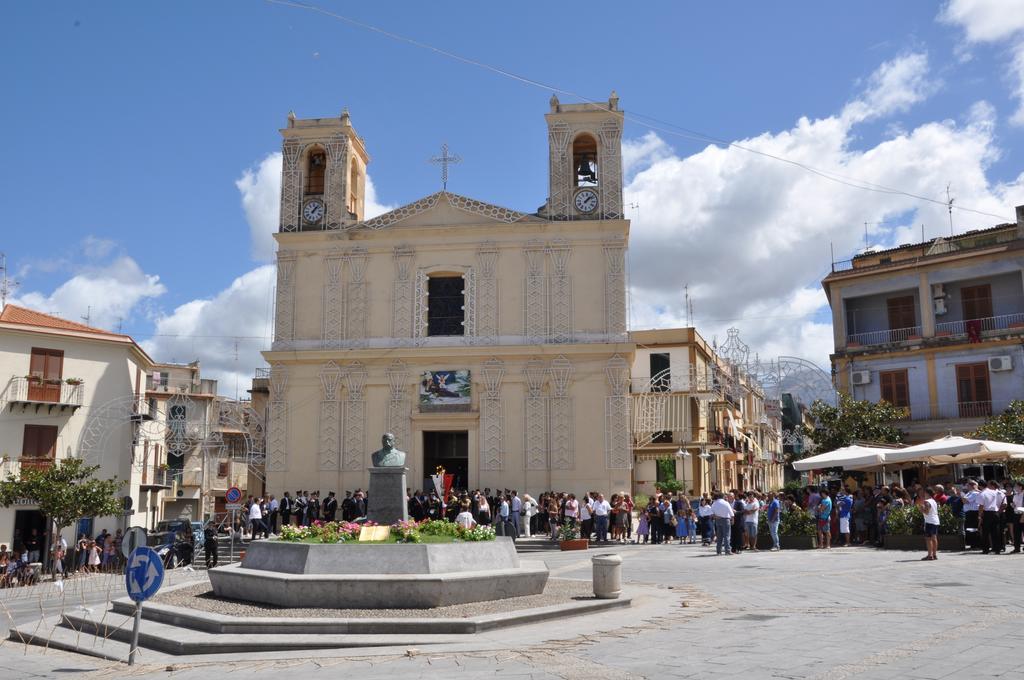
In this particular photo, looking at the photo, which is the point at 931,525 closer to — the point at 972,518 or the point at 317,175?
the point at 972,518

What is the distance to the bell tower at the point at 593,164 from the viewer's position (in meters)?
33.3

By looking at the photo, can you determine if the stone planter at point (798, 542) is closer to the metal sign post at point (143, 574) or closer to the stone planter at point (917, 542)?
the stone planter at point (917, 542)

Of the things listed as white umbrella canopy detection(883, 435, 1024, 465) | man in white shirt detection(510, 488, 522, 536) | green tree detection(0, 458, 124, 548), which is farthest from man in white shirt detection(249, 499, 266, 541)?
white umbrella canopy detection(883, 435, 1024, 465)

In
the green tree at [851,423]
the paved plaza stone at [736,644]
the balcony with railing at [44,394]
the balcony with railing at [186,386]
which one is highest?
the balcony with railing at [186,386]

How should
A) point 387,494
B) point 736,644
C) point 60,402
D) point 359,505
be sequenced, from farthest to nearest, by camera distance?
point 60,402
point 359,505
point 387,494
point 736,644

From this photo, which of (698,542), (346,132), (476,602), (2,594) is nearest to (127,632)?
(476,602)

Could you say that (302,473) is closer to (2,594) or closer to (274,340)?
(274,340)

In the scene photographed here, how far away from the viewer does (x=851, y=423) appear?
3284 cm

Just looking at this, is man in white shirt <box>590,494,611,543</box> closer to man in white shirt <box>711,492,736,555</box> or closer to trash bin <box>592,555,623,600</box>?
man in white shirt <box>711,492,736,555</box>

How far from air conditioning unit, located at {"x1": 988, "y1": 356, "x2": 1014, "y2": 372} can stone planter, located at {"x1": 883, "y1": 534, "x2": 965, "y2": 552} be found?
1564 cm

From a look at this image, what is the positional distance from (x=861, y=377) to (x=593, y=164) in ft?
43.8

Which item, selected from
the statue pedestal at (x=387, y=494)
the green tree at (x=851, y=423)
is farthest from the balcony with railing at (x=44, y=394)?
the green tree at (x=851, y=423)

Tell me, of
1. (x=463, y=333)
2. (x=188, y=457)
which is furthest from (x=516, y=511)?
(x=188, y=457)

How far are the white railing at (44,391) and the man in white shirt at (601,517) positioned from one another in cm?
1906
